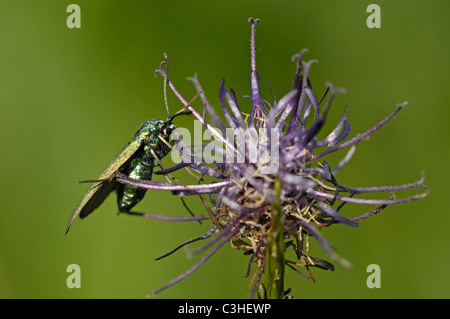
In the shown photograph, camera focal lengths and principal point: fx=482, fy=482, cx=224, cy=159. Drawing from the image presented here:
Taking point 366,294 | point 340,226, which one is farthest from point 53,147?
point 366,294

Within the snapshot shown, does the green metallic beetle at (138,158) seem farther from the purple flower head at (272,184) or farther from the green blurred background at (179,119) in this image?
the green blurred background at (179,119)

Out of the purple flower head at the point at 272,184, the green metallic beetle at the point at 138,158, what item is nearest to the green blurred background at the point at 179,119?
the green metallic beetle at the point at 138,158

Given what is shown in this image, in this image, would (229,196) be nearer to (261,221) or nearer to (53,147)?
(261,221)

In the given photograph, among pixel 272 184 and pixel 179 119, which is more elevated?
pixel 179 119

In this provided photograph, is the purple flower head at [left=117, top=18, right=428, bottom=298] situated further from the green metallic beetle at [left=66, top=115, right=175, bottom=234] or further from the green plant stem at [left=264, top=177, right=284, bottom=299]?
the green metallic beetle at [left=66, top=115, right=175, bottom=234]

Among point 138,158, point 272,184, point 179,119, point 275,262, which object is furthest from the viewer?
point 179,119

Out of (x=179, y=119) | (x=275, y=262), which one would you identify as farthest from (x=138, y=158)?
(x=179, y=119)

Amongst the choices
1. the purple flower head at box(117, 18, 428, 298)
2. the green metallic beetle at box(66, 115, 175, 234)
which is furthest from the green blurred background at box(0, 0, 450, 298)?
the purple flower head at box(117, 18, 428, 298)

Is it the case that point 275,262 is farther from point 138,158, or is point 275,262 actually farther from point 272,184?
point 138,158

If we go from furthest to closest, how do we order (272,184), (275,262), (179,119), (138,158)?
(179,119) < (138,158) < (272,184) < (275,262)
